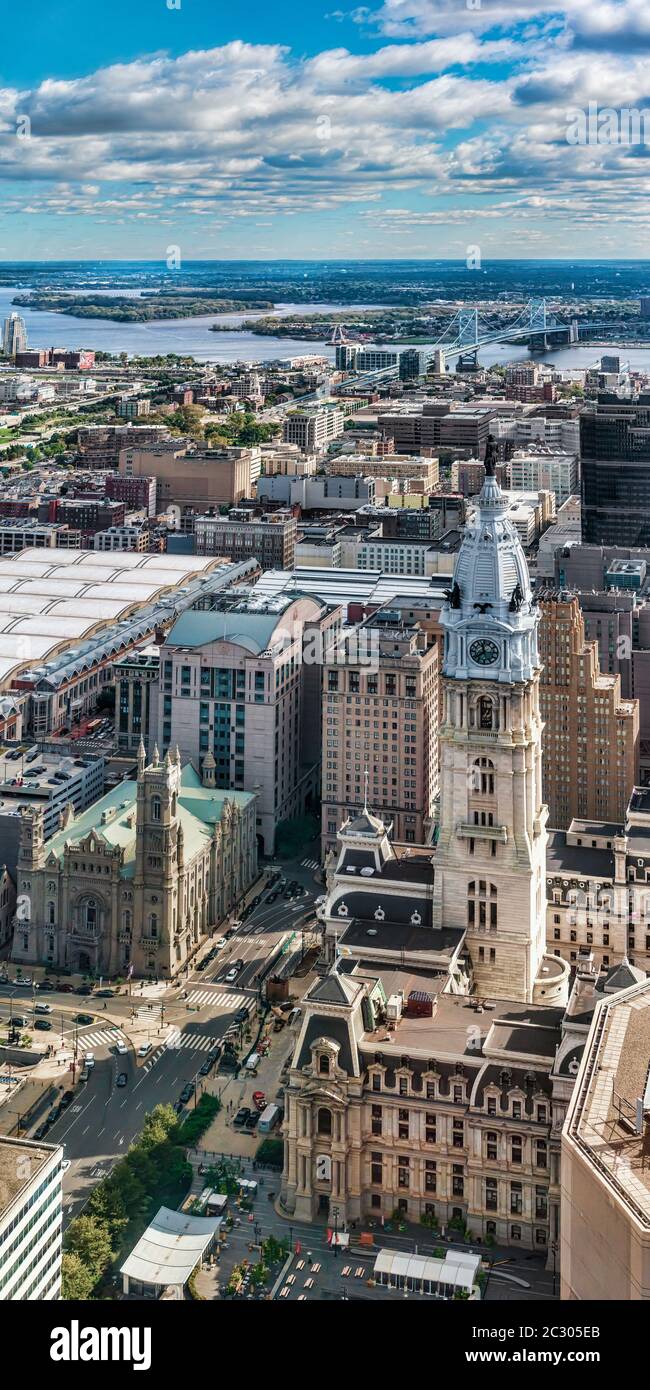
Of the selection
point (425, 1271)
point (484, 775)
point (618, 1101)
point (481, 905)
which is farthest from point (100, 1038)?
point (618, 1101)

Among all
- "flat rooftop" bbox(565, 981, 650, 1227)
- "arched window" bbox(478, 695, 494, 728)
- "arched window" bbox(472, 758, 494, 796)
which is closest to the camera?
"flat rooftop" bbox(565, 981, 650, 1227)

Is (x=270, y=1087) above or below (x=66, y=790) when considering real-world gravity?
below

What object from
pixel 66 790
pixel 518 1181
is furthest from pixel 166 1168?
pixel 66 790

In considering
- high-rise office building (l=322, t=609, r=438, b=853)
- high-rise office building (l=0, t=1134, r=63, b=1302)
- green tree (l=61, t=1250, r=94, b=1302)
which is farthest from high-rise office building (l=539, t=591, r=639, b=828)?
high-rise office building (l=0, t=1134, r=63, b=1302)

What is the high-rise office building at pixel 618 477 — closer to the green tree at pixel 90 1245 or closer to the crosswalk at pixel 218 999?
the crosswalk at pixel 218 999

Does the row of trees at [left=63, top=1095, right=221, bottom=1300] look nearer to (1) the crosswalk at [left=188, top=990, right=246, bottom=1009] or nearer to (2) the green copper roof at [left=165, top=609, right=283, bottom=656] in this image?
(1) the crosswalk at [left=188, top=990, right=246, bottom=1009]

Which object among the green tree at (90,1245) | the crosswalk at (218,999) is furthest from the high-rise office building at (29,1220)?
the crosswalk at (218,999)

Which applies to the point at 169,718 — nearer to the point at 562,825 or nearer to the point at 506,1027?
the point at 562,825
